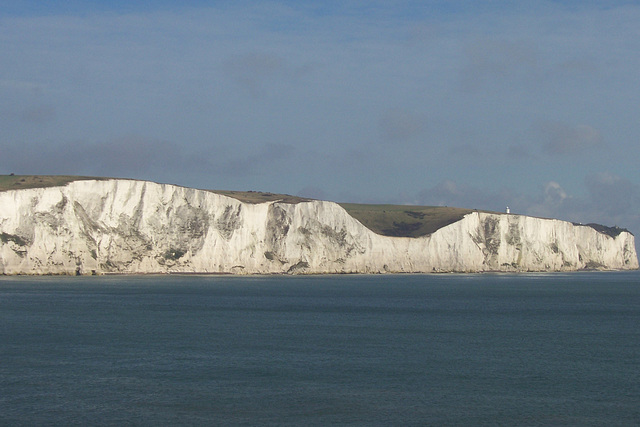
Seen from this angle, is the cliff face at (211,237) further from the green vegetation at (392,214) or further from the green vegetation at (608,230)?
the green vegetation at (608,230)

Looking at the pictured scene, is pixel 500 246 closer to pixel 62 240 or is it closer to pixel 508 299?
pixel 508 299

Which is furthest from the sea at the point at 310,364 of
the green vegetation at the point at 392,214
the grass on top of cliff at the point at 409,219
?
the grass on top of cliff at the point at 409,219

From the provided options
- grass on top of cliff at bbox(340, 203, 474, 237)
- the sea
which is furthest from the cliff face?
the sea

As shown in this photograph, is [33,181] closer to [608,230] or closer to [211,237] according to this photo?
[211,237]

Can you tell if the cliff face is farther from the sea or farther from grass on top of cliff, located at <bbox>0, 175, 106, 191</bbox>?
the sea

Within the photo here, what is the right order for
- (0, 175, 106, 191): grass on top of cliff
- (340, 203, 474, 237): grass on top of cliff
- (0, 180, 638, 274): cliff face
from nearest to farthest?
(0, 180, 638, 274): cliff face
(0, 175, 106, 191): grass on top of cliff
(340, 203, 474, 237): grass on top of cliff
